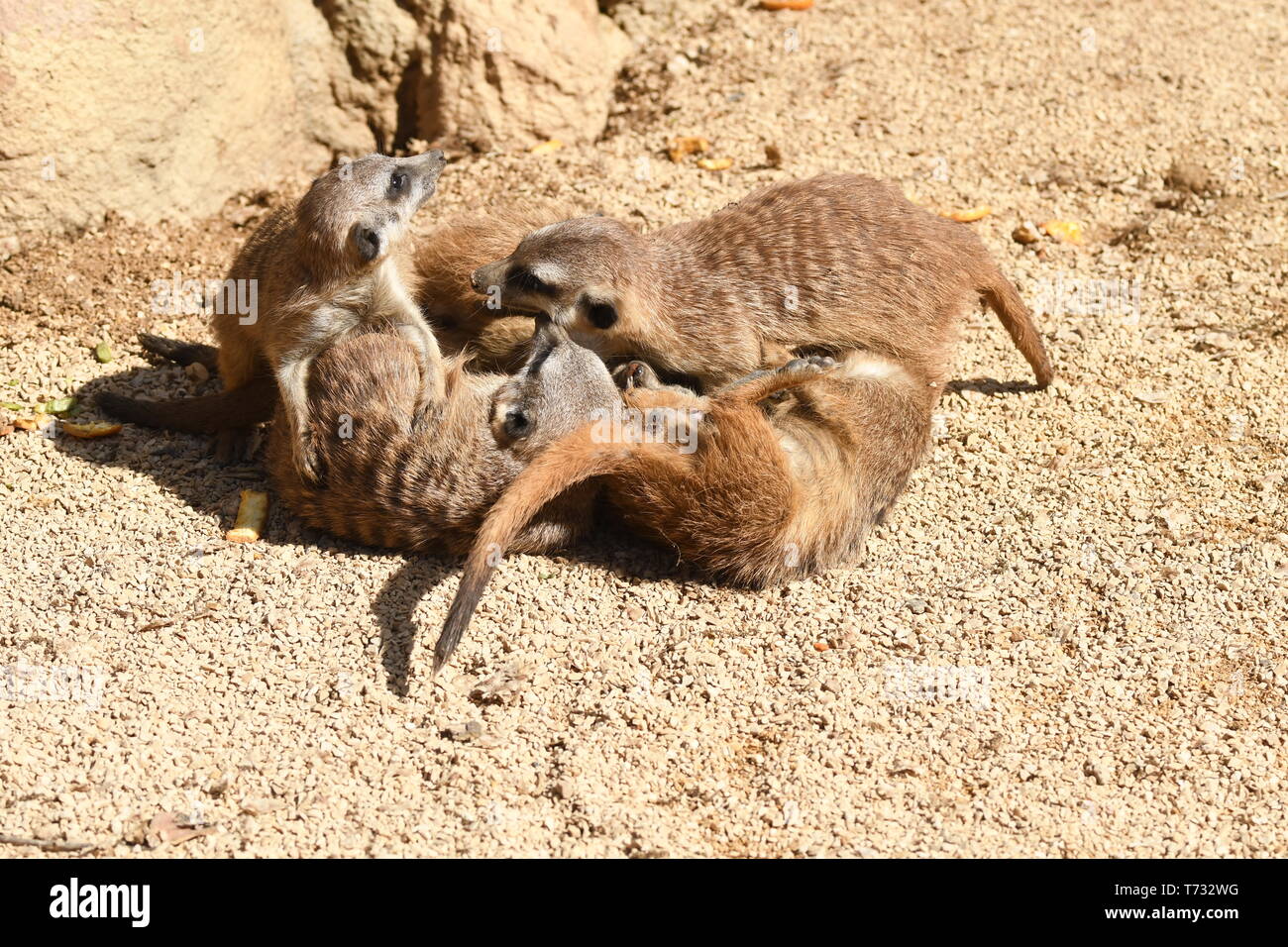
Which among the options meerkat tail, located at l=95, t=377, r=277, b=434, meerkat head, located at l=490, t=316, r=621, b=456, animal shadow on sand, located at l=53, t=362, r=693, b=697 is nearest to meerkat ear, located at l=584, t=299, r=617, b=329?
meerkat head, located at l=490, t=316, r=621, b=456

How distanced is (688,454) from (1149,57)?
4.32 meters

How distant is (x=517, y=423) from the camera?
13.4 feet

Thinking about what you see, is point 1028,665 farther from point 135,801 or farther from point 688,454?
point 135,801

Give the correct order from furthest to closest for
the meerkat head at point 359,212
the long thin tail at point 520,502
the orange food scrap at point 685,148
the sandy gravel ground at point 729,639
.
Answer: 1. the orange food scrap at point 685,148
2. the meerkat head at point 359,212
3. the long thin tail at point 520,502
4. the sandy gravel ground at point 729,639

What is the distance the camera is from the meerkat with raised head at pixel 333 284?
416 centimetres

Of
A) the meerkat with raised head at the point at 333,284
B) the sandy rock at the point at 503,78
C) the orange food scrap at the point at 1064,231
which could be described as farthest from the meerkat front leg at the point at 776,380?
the sandy rock at the point at 503,78

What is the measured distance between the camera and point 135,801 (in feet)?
10.7

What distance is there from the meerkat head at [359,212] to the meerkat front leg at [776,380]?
1283 millimetres

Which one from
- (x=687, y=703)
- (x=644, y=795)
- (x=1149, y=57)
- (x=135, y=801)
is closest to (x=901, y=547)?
(x=687, y=703)

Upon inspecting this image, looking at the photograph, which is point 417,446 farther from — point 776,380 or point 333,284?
point 776,380

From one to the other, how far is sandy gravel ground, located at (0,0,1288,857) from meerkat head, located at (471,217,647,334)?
0.83 metres

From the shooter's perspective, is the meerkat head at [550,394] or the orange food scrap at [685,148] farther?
the orange food scrap at [685,148]

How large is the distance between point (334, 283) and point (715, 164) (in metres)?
2.45

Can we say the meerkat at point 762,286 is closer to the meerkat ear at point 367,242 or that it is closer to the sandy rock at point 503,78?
the meerkat ear at point 367,242
